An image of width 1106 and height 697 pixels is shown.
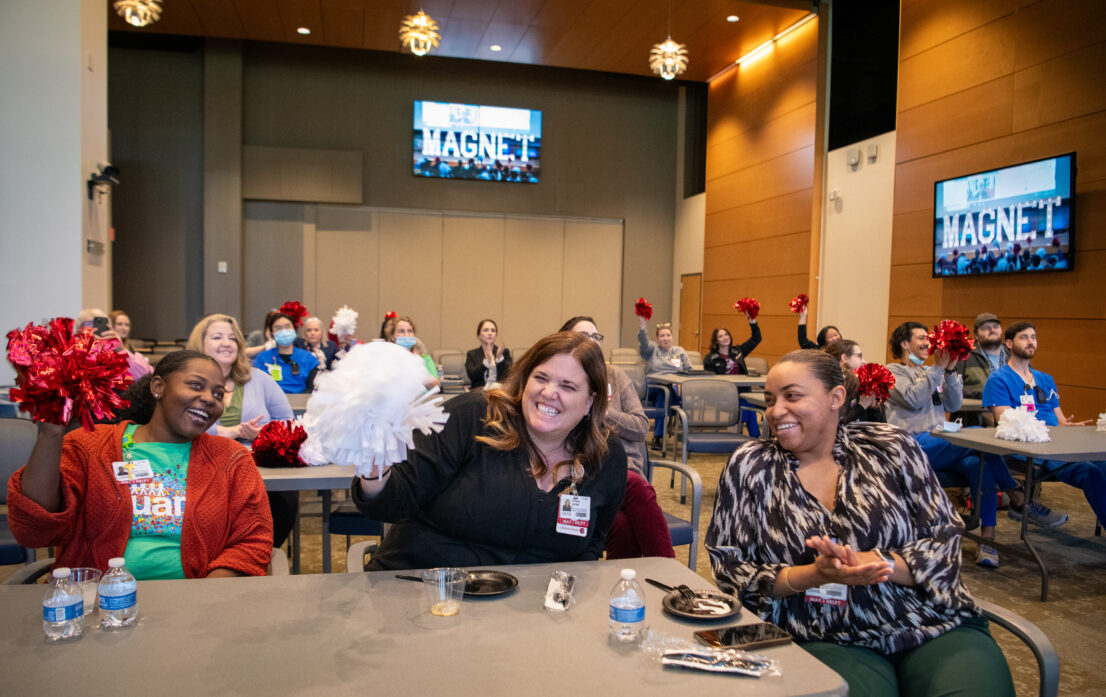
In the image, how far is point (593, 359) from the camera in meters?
2.17

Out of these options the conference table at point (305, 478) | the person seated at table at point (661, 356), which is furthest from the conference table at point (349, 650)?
the person seated at table at point (661, 356)

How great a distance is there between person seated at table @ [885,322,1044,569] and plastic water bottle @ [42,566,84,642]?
13.3 feet

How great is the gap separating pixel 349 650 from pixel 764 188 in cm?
1022

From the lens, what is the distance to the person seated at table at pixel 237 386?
11.7 ft

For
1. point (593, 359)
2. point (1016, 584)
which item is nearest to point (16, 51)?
point (593, 359)

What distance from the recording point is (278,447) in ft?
10.2

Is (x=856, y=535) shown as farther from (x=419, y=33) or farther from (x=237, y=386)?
(x=419, y=33)

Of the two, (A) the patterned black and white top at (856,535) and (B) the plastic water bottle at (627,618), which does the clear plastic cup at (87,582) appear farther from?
(A) the patterned black and white top at (856,535)

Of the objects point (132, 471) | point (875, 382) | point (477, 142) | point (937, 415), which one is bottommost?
point (937, 415)

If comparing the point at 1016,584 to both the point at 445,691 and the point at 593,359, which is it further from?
the point at 445,691

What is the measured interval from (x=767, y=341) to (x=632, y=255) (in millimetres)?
3598

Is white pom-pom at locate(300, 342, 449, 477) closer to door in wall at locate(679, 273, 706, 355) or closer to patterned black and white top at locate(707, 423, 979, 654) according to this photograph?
patterned black and white top at locate(707, 423, 979, 654)

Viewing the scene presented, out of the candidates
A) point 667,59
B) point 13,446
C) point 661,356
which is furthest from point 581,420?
point 667,59

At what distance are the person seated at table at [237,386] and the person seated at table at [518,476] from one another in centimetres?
174
